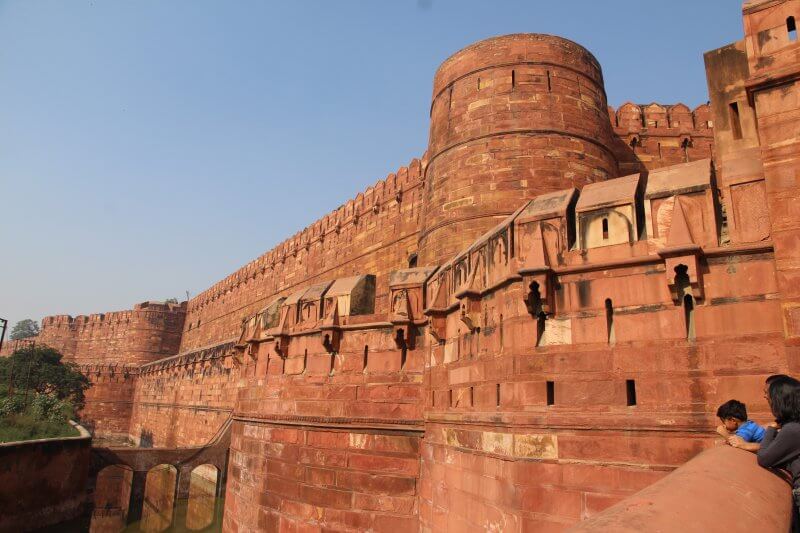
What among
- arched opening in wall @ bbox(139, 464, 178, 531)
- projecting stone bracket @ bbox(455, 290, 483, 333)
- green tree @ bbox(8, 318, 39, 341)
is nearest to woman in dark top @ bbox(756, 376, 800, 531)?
projecting stone bracket @ bbox(455, 290, 483, 333)

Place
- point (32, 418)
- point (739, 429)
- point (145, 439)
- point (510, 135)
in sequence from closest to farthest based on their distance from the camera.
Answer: point (739, 429) → point (510, 135) → point (32, 418) → point (145, 439)

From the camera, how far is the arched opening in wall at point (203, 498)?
17062mm

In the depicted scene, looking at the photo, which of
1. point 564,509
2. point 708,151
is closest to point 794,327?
point 564,509

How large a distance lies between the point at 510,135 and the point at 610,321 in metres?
5.09

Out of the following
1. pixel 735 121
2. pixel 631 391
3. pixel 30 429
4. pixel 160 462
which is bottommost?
pixel 160 462

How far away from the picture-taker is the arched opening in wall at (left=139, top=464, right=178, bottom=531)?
17344 millimetres

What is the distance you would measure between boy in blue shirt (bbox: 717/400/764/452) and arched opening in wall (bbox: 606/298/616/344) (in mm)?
1162

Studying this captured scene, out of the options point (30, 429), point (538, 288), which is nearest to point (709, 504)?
point (538, 288)

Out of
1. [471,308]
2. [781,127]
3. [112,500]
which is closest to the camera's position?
[781,127]

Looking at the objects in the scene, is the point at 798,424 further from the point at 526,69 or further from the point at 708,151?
the point at 708,151

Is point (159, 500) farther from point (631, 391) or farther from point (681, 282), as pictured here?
point (681, 282)

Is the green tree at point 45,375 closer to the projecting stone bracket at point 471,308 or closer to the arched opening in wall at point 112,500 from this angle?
the arched opening in wall at point 112,500

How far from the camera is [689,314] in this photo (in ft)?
13.6

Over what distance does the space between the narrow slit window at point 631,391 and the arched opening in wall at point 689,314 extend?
503 mm
